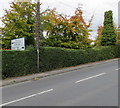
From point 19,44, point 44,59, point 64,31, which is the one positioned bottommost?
point 44,59

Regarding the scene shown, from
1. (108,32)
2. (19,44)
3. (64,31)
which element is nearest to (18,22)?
(19,44)

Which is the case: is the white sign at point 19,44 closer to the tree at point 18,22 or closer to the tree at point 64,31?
the tree at point 18,22

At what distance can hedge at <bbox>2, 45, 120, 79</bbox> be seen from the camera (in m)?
11.4

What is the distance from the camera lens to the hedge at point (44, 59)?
1143 centimetres

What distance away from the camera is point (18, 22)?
671 inches

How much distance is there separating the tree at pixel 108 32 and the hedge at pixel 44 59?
16.5ft

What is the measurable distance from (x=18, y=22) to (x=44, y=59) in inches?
245

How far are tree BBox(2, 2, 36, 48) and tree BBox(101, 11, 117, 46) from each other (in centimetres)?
1432

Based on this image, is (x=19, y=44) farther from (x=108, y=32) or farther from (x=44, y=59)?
(x=108, y=32)

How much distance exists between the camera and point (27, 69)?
42.1 ft

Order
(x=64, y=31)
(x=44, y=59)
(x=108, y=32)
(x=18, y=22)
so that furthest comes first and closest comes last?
1. (x=108, y=32)
2. (x=64, y=31)
3. (x=18, y=22)
4. (x=44, y=59)

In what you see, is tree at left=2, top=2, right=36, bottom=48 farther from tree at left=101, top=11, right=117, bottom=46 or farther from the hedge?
tree at left=101, top=11, right=117, bottom=46

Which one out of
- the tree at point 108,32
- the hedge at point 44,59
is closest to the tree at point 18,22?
the hedge at point 44,59

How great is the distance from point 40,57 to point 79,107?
930cm
